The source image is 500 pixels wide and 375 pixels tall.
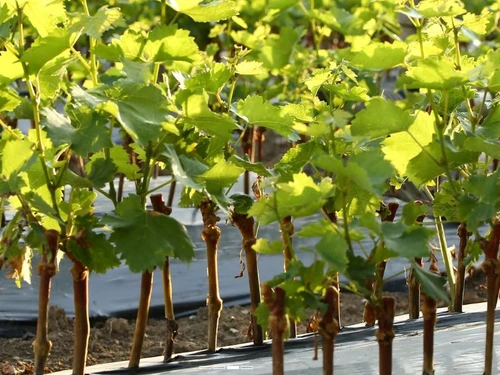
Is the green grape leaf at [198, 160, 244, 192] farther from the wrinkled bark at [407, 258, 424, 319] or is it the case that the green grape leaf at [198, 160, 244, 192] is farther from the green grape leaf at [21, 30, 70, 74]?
the wrinkled bark at [407, 258, 424, 319]

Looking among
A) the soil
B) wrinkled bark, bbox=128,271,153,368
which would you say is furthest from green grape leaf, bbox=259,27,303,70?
wrinkled bark, bbox=128,271,153,368

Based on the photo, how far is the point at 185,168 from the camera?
172cm

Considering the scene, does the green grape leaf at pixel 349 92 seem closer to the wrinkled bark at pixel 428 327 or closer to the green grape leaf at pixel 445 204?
the green grape leaf at pixel 445 204

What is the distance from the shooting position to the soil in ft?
8.75

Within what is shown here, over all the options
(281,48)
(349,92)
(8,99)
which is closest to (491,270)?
(349,92)

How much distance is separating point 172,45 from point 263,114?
0.26 meters

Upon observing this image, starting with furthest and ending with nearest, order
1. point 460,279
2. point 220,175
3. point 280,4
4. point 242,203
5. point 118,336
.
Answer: point 118,336 < point 280,4 < point 460,279 < point 242,203 < point 220,175

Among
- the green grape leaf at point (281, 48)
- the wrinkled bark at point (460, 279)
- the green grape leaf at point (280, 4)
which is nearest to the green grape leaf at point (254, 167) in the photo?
the wrinkled bark at point (460, 279)

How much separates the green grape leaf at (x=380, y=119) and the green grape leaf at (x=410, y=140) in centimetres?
10

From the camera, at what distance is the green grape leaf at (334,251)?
1397 mm

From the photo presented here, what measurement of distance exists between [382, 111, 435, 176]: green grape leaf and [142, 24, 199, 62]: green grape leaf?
0.38 meters

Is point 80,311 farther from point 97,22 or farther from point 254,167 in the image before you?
point 97,22

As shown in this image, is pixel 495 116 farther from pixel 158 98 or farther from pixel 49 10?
pixel 49 10

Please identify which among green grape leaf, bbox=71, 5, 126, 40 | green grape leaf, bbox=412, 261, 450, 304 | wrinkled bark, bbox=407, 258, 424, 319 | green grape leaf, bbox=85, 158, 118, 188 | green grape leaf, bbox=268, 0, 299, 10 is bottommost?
wrinkled bark, bbox=407, 258, 424, 319
